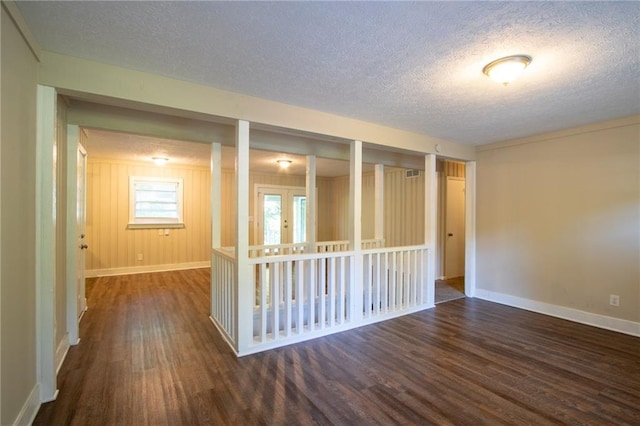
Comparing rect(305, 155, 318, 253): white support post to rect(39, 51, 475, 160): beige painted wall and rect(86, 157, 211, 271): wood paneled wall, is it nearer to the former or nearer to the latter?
rect(39, 51, 475, 160): beige painted wall

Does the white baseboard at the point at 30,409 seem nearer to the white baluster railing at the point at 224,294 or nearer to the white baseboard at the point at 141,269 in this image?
the white baluster railing at the point at 224,294

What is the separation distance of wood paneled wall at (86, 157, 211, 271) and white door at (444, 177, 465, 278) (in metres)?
5.13

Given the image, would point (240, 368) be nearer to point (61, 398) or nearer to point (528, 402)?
point (61, 398)

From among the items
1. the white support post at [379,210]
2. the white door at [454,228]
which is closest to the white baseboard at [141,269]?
the white support post at [379,210]

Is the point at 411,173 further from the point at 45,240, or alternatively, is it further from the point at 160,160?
the point at 45,240

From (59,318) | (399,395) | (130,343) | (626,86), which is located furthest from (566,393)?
(59,318)

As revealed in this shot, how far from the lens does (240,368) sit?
96.3 inches

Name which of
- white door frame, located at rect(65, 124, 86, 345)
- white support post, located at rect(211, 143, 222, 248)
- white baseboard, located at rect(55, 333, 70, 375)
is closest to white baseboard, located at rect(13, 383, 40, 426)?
white baseboard, located at rect(55, 333, 70, 375)

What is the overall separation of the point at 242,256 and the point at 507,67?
8.08 feet

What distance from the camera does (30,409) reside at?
5.90 ft

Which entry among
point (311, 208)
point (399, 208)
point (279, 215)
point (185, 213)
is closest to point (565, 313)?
point (399, 208)

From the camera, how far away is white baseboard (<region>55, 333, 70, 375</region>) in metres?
2.42

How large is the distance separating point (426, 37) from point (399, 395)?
7.57ft

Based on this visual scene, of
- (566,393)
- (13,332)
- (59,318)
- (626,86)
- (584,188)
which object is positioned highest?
(626,86)
